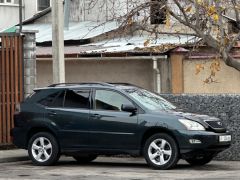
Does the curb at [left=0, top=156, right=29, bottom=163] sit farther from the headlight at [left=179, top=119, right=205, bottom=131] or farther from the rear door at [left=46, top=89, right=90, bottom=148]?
the headlight at [left=179, top=119, right=205, bottom=131]

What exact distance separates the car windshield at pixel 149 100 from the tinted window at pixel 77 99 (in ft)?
2.99

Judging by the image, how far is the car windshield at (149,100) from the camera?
1401 cm

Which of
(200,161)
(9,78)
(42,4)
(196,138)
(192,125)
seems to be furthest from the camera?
(42,4)

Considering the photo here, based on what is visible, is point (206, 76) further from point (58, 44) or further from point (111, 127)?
point (111, 127)

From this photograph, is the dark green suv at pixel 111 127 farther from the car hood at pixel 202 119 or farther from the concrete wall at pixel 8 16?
the concrete wall at pixel 8 16

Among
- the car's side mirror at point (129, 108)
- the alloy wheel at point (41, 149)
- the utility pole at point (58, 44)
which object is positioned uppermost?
the utility pole at point (58, 44)

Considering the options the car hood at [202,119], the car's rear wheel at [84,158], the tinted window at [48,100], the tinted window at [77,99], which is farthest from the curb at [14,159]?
the car hood at [202,119]

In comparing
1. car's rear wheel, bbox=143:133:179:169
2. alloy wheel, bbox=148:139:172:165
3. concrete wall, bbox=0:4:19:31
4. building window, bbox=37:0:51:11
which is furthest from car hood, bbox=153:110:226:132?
building window, bbox=37:0:51:11

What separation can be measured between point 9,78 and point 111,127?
4.64m

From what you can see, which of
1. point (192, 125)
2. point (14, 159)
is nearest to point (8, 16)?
point (14, 159)

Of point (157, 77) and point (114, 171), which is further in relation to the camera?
point (157, 77)

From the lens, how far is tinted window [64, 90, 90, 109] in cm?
1451

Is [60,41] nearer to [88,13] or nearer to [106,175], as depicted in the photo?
[106,175]

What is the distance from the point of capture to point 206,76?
21625mm
